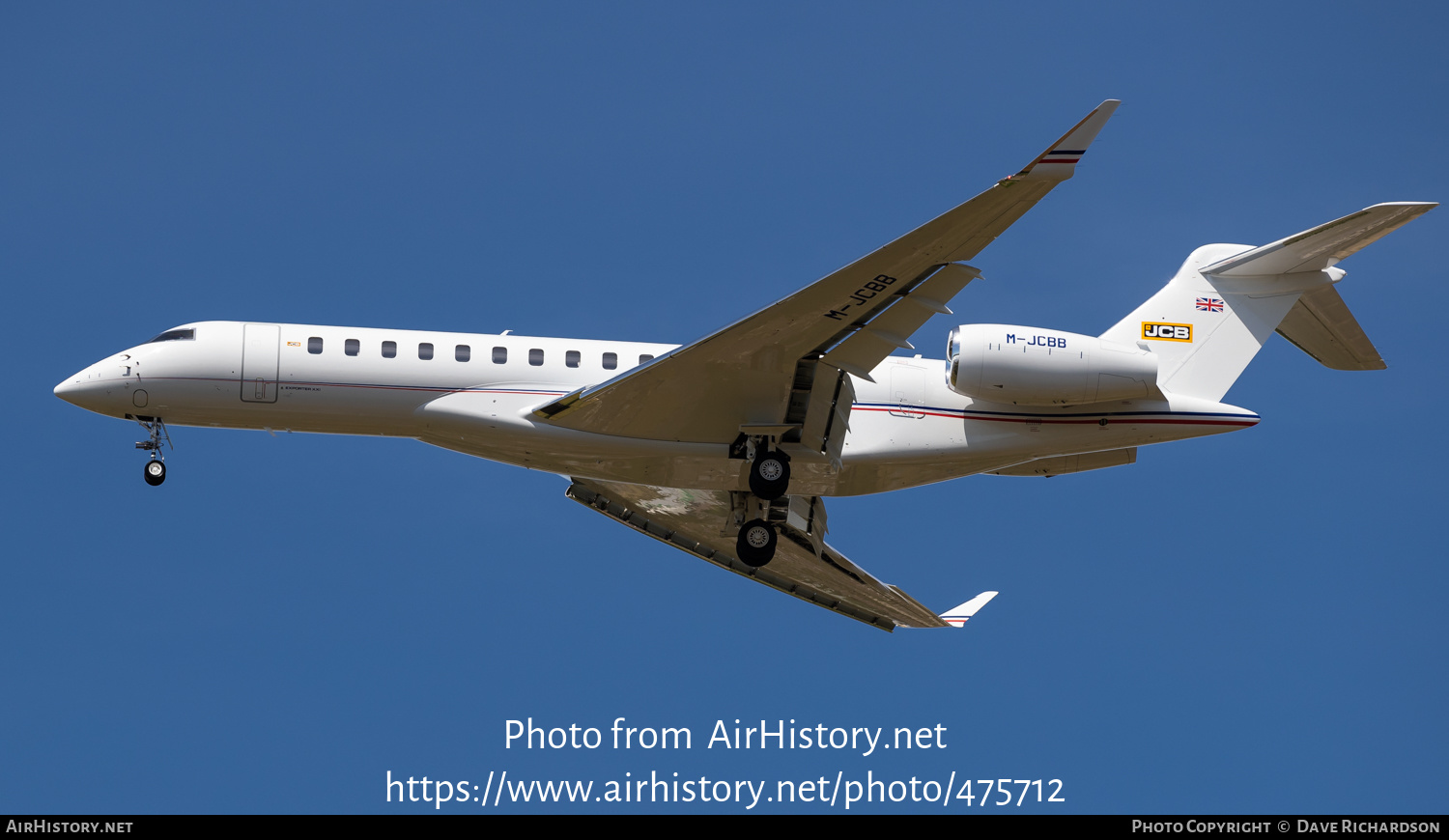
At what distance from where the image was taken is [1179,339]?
851 inches

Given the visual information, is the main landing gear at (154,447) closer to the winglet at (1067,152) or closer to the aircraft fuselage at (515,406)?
the aircraft fuselage at (515,406)

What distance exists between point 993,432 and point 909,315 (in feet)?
A: 10.5

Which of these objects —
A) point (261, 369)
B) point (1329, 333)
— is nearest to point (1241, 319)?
point (1329, 333)

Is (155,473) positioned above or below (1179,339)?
below

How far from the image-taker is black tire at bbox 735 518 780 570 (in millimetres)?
21359

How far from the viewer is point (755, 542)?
21359 mm

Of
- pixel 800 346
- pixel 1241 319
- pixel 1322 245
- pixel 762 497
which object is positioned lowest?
pixel 762 497

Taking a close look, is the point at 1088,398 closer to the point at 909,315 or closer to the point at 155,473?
the point at 909,315

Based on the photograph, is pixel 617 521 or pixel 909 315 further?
pixel 617 521

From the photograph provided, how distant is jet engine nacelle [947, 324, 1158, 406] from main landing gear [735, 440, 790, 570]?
8.47 feet

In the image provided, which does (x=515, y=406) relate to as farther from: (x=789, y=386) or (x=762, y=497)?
(x=789, y=386)

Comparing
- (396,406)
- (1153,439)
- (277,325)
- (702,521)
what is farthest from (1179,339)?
(277,325)

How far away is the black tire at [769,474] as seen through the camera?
20.2 meters

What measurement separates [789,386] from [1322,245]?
776 centimetres
